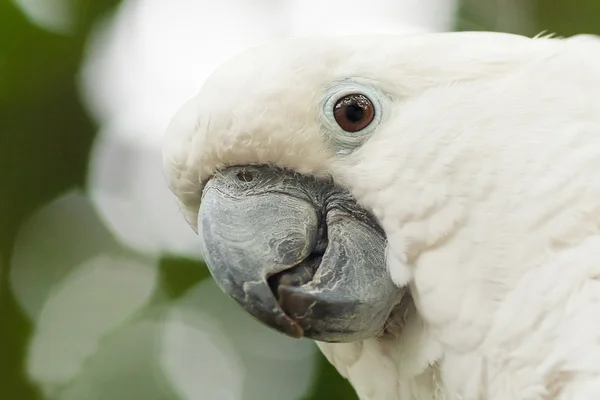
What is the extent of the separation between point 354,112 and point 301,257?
0.25 metres

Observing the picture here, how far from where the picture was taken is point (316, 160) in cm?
111

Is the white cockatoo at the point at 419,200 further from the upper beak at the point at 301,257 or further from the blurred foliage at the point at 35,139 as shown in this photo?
the blurred foliage at the point at 35,139

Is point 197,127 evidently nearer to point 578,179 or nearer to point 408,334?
point 408,334

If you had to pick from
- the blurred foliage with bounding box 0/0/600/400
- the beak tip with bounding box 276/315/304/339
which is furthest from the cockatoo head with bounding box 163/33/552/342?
the blurred foliage with bounding box 0/0/600/400

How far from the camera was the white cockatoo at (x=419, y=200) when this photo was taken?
0.97 meters

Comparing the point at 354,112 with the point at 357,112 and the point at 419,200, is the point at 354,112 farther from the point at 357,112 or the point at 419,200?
the point at 419,200

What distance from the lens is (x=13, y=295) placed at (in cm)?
323

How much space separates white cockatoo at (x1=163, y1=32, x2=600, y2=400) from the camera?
38.0 inches

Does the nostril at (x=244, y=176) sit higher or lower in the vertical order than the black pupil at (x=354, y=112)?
lower

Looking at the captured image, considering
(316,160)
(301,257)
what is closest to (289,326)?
(301,257)

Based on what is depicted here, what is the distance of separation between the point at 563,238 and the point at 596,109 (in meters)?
0.22

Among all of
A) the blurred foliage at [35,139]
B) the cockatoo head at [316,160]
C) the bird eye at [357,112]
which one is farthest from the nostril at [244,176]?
the blurred foliage at [35,139]

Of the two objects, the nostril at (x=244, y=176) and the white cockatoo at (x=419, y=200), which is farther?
the nostril at (x=244, y=176)

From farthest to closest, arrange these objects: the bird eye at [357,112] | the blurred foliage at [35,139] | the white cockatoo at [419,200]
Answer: the blurred foliage at [35,139] < the bird eye at [357,112] < the white cockatoo at [419,200]
